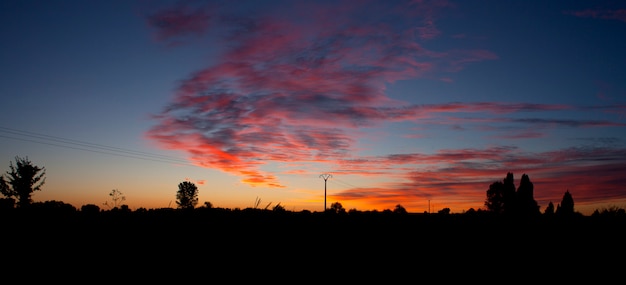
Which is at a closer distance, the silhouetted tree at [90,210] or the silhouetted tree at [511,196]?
the silhouetted tree at [90,210]

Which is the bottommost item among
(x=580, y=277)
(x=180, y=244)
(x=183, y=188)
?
(x=580, y=277)

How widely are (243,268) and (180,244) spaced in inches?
68.9

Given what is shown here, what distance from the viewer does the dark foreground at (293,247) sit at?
7.21m

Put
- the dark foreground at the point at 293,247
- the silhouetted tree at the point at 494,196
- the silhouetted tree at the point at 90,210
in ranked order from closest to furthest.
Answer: the dark foreground at the point at 293,247, the silhouetted tree at the point at 90,210, the silhouetted tree at the point at 494,196

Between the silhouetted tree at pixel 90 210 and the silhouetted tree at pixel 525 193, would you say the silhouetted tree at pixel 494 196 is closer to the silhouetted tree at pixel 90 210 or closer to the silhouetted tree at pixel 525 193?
the silhouetted tree at pixel 525 193

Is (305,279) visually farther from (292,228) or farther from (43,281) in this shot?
(43,281)

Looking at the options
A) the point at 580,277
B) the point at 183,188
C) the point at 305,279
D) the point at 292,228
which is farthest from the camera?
the point at 183,188

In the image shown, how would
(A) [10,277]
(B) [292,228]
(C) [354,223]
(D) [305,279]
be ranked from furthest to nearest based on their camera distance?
(C) [354,223], (B) [292,228], (D) [305,279], (A) [10,277]

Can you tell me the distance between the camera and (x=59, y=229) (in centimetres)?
827

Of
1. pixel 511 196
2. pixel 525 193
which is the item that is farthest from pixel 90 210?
pixel 511 196

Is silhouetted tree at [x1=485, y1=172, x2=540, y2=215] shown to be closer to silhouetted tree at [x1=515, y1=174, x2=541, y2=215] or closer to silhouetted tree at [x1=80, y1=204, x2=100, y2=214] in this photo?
silhouetted tree at [x1=515, y1=174, x2=541, y2=215]

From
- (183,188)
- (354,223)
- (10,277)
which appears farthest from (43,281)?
(183,188)

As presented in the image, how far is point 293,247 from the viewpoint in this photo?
9.09 meters

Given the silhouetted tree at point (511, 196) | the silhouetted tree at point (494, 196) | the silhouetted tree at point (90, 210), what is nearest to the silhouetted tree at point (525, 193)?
the silhouetted tree at point (511, 196)
